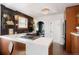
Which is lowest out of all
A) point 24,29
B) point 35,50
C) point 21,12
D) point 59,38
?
point 35,50

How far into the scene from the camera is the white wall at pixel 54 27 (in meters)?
1.60

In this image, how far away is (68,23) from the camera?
1607mm

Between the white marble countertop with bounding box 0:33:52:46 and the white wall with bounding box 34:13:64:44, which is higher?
the white wall with bounding box 34:13:64:44

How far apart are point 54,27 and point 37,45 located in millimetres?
415

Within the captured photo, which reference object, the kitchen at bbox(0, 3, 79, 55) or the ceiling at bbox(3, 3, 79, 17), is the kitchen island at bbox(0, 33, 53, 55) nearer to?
the kitchen at bbox(0, 3, 79, 55)

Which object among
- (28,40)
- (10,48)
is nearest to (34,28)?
(28,40)

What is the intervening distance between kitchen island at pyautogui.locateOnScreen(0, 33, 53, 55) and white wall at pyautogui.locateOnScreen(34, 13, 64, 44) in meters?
0.10

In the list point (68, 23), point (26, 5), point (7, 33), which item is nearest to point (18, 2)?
point (26, 5)

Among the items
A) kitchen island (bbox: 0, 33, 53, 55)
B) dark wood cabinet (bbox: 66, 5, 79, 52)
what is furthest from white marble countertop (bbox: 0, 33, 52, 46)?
dark wood cabinet (bbox: 66, 5, 79, 52)

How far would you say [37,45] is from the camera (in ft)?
5.07

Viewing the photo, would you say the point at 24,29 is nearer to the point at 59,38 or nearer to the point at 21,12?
the point at 21,12

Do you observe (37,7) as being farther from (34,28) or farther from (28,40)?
(28,40)

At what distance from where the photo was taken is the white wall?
160 centimetres
